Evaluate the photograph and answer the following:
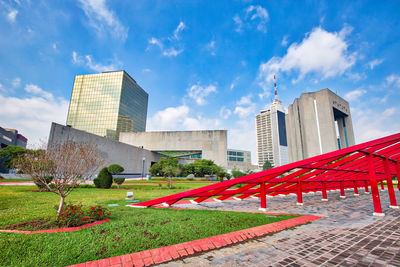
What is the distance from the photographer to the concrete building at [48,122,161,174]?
23.5 m

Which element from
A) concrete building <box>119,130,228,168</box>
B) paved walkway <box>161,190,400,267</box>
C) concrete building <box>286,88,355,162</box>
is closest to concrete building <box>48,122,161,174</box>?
concrete building <box>119,130,228,168</box>

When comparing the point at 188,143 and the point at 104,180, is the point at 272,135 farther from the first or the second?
the point at 104,180

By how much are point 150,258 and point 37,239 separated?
242cm

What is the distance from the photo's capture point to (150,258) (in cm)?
303

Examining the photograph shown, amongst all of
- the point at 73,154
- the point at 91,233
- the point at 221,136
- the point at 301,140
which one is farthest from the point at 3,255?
the point at 301,140

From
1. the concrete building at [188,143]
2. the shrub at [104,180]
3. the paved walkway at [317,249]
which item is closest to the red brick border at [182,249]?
the paved walkway at [317,249]

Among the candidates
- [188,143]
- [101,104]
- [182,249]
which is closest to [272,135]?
[188,143]

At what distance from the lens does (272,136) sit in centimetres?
15200

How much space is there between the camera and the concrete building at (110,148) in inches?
926

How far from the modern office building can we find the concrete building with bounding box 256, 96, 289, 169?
113 metres

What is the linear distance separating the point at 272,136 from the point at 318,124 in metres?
103

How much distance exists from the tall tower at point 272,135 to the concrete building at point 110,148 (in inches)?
4752

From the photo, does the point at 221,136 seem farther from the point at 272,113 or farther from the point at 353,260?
the point at 272,113

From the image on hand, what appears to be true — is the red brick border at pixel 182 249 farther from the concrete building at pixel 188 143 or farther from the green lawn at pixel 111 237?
the concrete building at pixel 188 143
